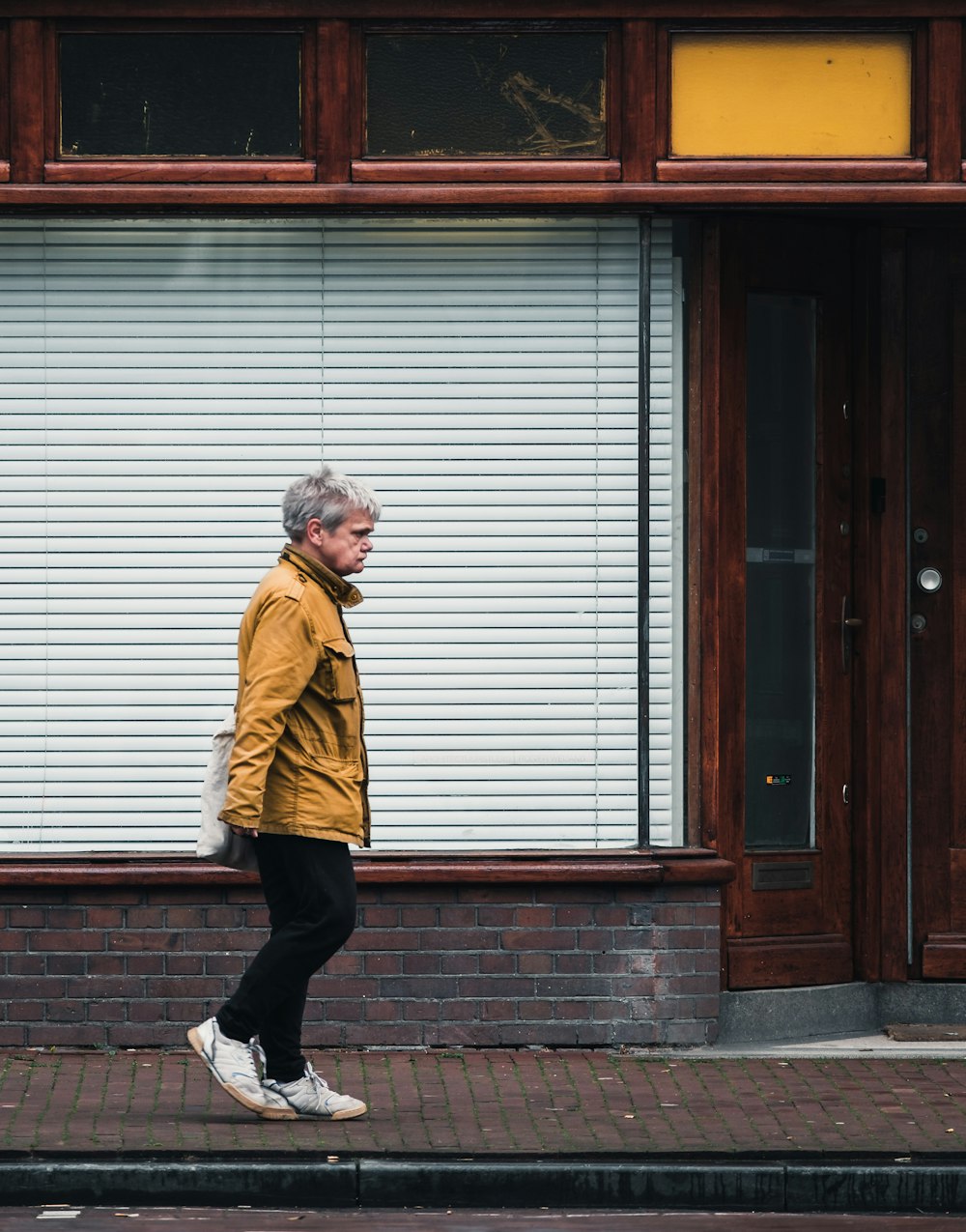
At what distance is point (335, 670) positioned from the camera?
24.1 feet

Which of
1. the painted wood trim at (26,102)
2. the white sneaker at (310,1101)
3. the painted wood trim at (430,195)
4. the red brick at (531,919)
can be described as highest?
the painted wood trim at (26,102)

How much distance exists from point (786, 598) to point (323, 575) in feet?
8.42

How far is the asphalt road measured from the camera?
21.6 ft

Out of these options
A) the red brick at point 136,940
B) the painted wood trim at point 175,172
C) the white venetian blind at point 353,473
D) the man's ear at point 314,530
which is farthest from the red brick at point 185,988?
the painted wood trim at point 175,172

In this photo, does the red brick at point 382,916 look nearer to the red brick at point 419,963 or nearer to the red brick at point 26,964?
the red brick at point 419,963

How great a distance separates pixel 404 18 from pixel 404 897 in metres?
3.14

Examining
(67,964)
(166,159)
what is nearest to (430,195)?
(166,159)

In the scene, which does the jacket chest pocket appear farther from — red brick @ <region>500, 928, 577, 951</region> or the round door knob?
the round door knob

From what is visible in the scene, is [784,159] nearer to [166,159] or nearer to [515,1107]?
[166,159]

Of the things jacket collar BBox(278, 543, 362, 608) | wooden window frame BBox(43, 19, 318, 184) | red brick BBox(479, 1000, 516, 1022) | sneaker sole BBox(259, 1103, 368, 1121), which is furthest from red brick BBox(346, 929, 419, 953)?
wooden window frame BBox(43, 19, 318, 184)

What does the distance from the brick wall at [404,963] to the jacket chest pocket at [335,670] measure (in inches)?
60.9

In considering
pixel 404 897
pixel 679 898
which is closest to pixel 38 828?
pixel 404 897

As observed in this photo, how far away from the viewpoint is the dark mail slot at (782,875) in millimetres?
9250

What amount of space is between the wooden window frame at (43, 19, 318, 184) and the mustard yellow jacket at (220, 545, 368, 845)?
1.96 meters
